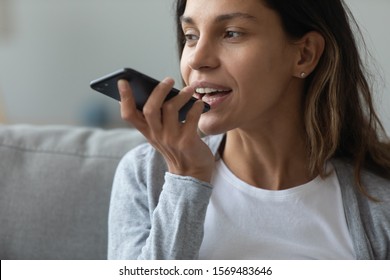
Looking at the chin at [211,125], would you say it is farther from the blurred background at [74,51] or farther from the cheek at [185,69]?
the blurred background at [74,51]

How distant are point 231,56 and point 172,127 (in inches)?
8.6

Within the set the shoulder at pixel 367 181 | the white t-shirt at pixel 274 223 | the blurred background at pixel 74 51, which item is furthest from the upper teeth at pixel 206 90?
the blurred background at pixel 74 51

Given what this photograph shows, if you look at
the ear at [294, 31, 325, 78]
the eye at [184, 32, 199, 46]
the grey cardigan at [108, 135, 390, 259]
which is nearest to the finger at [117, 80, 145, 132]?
the grey cardigan at [108, 135, 390, 259]

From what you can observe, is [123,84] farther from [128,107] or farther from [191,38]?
[191,38]

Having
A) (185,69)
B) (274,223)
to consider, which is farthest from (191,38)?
(274,223)

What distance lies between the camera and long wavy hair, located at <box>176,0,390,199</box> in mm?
1227

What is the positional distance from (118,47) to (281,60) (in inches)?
83.4

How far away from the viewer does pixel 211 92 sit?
3.91 feet

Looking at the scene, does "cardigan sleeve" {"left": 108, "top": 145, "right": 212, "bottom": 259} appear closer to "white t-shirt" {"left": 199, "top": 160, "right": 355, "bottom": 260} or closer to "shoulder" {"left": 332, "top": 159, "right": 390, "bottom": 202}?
"white t-shirt" {"left": 199, "top": 160, "right": 355, "bottom": 260}

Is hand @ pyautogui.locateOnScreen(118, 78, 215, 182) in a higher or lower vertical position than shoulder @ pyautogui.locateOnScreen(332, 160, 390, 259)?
higher

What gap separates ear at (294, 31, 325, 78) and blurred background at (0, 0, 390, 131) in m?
1.92

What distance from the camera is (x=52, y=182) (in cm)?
139

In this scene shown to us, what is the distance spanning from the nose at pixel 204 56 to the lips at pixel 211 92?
3 centimetres
